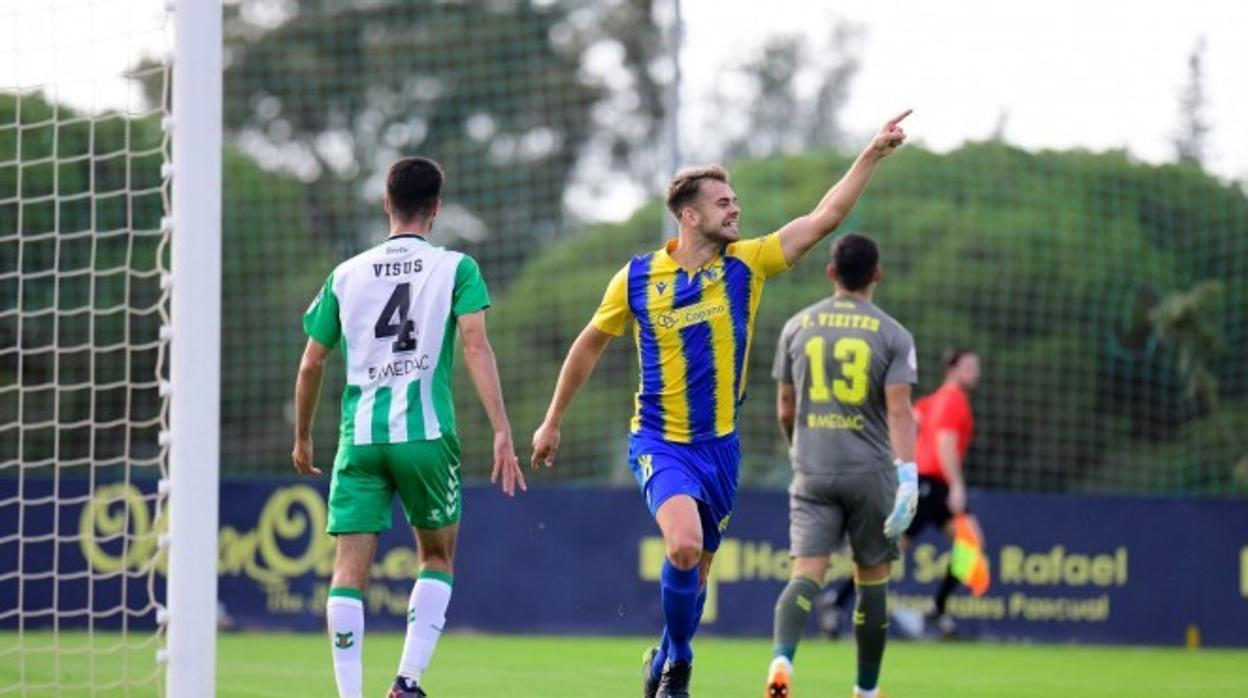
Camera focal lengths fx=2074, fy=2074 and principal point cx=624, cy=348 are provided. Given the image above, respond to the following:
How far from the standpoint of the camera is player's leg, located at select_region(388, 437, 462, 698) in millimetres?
8000

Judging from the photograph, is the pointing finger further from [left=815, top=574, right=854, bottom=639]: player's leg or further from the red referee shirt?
the red referee shirt

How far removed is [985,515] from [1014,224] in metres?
6.72

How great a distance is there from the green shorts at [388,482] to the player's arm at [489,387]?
0.22 metres

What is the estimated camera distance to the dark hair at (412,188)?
320 inches

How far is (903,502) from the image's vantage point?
31.0 ft

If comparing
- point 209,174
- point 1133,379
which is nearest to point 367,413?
point 209,174

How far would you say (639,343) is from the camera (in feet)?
28.1

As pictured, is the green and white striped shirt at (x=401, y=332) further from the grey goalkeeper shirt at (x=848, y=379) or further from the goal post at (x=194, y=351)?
the grey goalkeeper shirt at (x=848, y=379)

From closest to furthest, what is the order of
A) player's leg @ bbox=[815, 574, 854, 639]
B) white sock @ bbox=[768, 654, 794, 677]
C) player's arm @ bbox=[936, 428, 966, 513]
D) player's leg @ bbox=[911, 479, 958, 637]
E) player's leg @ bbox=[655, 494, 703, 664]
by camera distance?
player's leg @ bbox=[655, 494, 703, 664] → white sock @ bbox=[768, 654, 794, 677] → player's leg @ bbox=[815, 574, 854, 639] → player's arm @ bbox=[936, 428, 966, 513] → player's leg @ bbox=[911, 479, 958, 637]

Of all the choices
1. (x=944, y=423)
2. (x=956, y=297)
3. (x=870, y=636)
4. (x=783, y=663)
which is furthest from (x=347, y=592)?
(x=956, y=297)

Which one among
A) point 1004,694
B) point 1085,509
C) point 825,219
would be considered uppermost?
point 825,219

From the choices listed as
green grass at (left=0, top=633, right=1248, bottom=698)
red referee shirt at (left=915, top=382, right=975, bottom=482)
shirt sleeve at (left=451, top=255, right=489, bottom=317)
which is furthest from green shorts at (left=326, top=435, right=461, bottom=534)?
red referee shirt at (left=915, top=382, right=975, bottom=482)

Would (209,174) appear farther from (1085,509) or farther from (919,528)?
(1085,509)

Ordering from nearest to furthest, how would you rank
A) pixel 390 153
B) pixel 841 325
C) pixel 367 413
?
pixel 367 413 < pixel 841 325 < pixel 390 153
